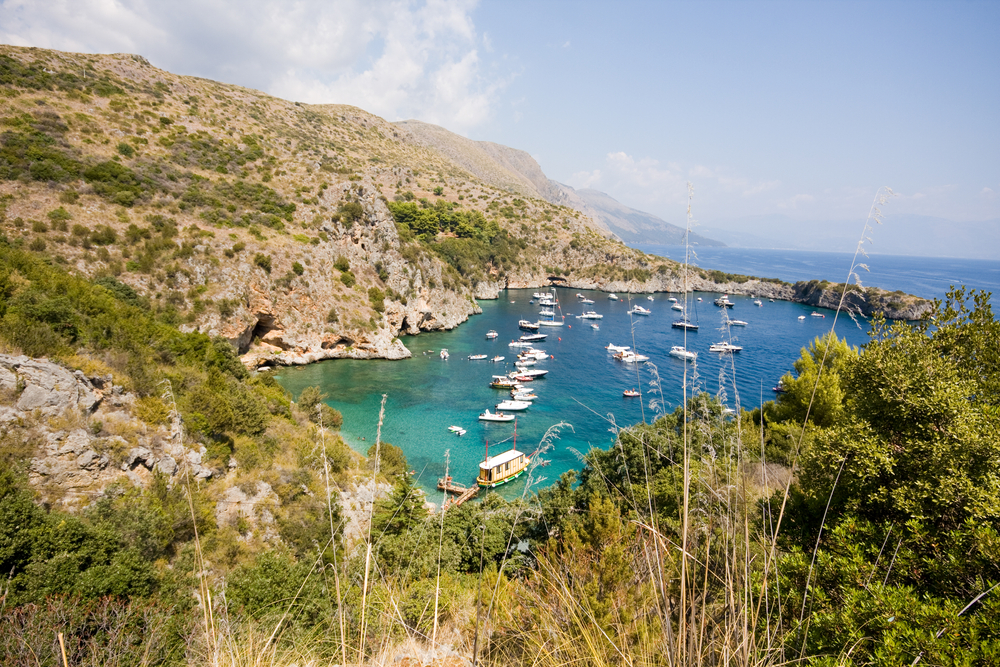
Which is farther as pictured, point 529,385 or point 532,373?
point 532,373

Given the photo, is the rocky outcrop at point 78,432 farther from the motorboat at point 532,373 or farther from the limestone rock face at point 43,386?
the motorboat at point 532,373

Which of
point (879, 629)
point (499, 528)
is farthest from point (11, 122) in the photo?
point (879, 629)

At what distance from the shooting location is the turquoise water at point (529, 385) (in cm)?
2448

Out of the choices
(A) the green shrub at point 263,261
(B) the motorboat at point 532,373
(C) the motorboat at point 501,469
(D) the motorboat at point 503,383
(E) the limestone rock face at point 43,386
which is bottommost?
(C) the motorboat at point 501,469

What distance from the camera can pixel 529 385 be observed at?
3444 cm

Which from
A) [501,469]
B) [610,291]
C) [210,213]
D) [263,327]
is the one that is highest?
[210,213]

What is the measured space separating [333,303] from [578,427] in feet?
79.1

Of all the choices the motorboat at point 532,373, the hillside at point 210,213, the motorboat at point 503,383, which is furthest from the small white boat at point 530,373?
the hillside at point 210,213

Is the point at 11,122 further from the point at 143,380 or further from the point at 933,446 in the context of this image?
the point at 933,446

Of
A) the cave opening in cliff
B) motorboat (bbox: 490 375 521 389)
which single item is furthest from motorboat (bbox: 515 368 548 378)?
the cave opening in cliff

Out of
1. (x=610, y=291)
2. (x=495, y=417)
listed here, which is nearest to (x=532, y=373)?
(x=495, y=417)

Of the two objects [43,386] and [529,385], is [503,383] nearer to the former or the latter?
[529,385]

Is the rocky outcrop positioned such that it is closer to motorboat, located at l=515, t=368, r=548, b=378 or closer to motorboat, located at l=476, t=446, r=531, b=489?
motorboat, located at l=476, t=446, r=531, b=489

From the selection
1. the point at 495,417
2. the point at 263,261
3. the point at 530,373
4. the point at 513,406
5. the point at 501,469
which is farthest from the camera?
the point at 530,373
